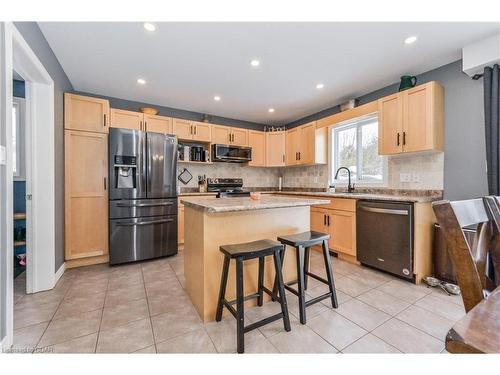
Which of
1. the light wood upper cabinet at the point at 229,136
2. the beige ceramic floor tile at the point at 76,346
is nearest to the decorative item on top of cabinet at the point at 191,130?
the light wood upper cabinet at the point at 229,136

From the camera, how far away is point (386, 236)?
2592 millimetres

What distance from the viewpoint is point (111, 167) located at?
297 cm

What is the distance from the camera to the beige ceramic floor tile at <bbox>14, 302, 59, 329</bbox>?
5.62 ft

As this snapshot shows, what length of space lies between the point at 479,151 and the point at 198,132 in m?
3.82

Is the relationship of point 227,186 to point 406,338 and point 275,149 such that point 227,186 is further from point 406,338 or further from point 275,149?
point 406,338

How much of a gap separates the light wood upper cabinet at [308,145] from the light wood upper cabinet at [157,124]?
238 cm

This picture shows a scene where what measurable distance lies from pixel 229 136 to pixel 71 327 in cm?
352

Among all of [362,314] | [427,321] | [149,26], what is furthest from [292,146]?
[427,321]

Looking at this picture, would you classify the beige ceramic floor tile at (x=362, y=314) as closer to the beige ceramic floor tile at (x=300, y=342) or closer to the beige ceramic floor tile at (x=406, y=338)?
the beige ceramic floor tile at (x=406, y=338)

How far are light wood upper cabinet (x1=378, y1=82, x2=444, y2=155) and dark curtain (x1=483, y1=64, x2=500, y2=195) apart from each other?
39 cm

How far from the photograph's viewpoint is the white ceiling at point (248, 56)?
80.2 inches
